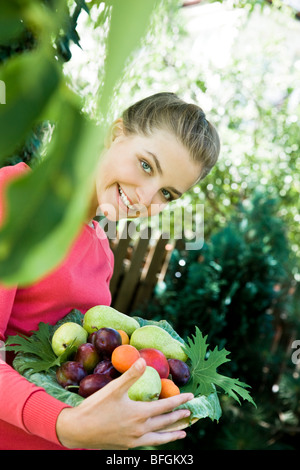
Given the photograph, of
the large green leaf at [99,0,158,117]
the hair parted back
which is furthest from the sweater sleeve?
the large green leaf at [99,0,158,117]

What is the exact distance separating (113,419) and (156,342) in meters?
0.27

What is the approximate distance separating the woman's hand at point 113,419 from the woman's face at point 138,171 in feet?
1.21

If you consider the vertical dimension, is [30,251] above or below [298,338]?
above

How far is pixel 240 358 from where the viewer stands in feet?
6.93

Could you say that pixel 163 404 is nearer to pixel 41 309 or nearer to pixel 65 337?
pixel 65 337

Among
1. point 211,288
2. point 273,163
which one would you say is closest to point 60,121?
point 211,288

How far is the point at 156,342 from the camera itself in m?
0.90

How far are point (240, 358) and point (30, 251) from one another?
211 centimetres

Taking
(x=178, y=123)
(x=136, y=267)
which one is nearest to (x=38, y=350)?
(x=178, y=123)

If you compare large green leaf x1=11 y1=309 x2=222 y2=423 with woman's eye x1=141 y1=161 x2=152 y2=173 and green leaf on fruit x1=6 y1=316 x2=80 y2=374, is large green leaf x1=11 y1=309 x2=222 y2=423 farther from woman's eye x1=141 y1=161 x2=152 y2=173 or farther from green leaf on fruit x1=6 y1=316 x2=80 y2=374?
woman's eye x1=141 y1=161 x2=152 y2=173

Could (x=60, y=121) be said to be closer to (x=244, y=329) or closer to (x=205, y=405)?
(x=205, y=405)

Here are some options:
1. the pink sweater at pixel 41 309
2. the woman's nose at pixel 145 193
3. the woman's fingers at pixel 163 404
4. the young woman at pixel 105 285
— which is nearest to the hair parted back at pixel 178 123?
the young woman at pixel 105 285

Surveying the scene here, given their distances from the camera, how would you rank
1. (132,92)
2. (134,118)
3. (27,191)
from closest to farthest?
1. (27,191)
2. (134,118)
3. (132,92)

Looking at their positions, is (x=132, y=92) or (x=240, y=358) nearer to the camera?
(x=240, y=358)
